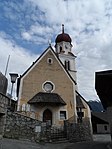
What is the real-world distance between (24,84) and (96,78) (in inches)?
594

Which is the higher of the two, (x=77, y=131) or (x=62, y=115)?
(x=62, y=115)

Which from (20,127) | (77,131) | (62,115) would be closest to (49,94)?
(62,115)

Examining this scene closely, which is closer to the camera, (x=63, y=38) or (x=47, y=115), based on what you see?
(x=47, y=115)

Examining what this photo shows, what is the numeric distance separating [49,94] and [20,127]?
8268 mm

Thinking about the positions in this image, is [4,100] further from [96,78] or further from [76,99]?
[76,99]

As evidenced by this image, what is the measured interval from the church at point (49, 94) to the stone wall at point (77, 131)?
155 cm

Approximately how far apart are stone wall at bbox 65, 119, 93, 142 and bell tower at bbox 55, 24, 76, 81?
1786 cm

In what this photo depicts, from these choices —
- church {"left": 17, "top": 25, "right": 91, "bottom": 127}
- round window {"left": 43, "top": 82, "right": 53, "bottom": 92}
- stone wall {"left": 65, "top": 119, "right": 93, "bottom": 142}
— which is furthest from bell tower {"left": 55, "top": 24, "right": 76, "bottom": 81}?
stone wall {"left": 65, "top": 119, "right": 93, "bottom": 142}

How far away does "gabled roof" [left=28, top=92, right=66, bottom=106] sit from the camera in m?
20.3

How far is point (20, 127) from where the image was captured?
13734 millimetres

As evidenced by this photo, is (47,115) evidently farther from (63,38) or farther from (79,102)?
(63,38)

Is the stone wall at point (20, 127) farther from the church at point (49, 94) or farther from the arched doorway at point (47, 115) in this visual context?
the arched doorway at point (47, 115)

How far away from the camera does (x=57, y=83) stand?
23.0 meters

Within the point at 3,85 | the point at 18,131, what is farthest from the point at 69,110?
the point at 3,85
